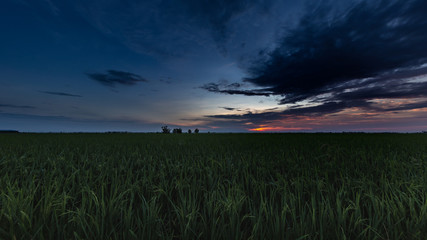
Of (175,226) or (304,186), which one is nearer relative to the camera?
(175,226)

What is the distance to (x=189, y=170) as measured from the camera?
13.9 feet

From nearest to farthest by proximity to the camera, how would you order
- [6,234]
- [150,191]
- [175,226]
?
1. [6,234]
2. [175,226]
3. [150,191]

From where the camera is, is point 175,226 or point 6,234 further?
point 175,226

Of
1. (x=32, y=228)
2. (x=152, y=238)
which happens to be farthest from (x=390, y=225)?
(x=32, y=228)

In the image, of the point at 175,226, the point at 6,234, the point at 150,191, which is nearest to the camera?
the point at 6,234

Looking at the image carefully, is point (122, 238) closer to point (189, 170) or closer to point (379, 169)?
point (189, 170)

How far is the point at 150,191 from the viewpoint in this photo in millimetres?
2986

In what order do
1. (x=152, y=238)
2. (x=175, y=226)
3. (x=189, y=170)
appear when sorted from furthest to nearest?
(x=189, y=170) → (x=175, y=226) → (x=152, y=238)

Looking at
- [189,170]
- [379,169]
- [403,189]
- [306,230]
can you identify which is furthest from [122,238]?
[379,169]

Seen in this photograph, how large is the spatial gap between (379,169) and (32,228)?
226 inches

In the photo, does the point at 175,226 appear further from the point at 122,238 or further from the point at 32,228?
the point at 32,228

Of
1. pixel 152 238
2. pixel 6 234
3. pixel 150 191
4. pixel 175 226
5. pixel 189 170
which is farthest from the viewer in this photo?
pixel 189 170

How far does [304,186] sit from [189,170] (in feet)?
7.19

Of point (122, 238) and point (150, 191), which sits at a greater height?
point (150, 191)
